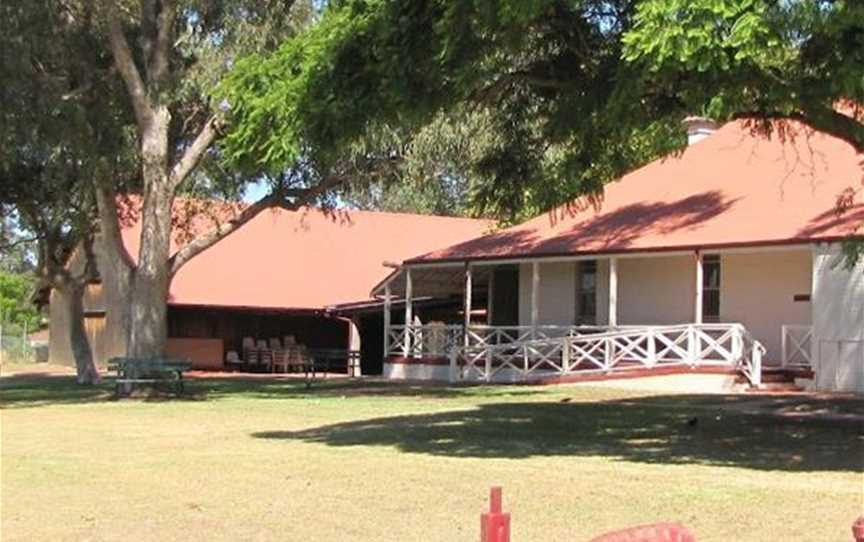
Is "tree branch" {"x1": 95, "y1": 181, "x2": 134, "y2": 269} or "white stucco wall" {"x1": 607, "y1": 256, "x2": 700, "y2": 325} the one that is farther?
"white stucco wall" {"x1": 607, "y1": 256, "x2": 700, "y2": 325}

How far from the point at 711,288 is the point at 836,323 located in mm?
4741

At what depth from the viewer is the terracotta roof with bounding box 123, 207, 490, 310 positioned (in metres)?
44.9

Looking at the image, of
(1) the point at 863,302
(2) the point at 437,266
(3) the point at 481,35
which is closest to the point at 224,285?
(2) the point at 437,266

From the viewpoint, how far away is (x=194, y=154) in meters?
26.6

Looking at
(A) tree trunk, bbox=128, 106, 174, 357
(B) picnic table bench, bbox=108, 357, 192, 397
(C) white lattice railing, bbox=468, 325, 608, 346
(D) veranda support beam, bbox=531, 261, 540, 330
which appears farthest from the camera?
(D) veranda support beam, bbox=531, 261, 540, 330

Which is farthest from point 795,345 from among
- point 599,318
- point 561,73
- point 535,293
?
point 561,73

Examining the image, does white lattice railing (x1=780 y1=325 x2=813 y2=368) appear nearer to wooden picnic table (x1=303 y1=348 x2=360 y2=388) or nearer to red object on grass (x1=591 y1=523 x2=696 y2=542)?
wooden picnic table (x1=303 y1=348 x2=360 y2=388)

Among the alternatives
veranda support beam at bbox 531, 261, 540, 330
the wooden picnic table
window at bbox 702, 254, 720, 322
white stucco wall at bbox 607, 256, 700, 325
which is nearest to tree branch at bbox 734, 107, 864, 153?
window at bbox 702, 254, 720, 322

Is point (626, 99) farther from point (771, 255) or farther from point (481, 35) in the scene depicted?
point (771, 255)

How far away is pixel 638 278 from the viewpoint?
32750mm

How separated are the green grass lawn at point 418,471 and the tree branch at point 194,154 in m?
5.73

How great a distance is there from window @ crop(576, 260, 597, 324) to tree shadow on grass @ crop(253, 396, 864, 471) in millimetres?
11468

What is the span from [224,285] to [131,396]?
18.8 metres

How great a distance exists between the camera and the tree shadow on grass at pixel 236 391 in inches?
1051
